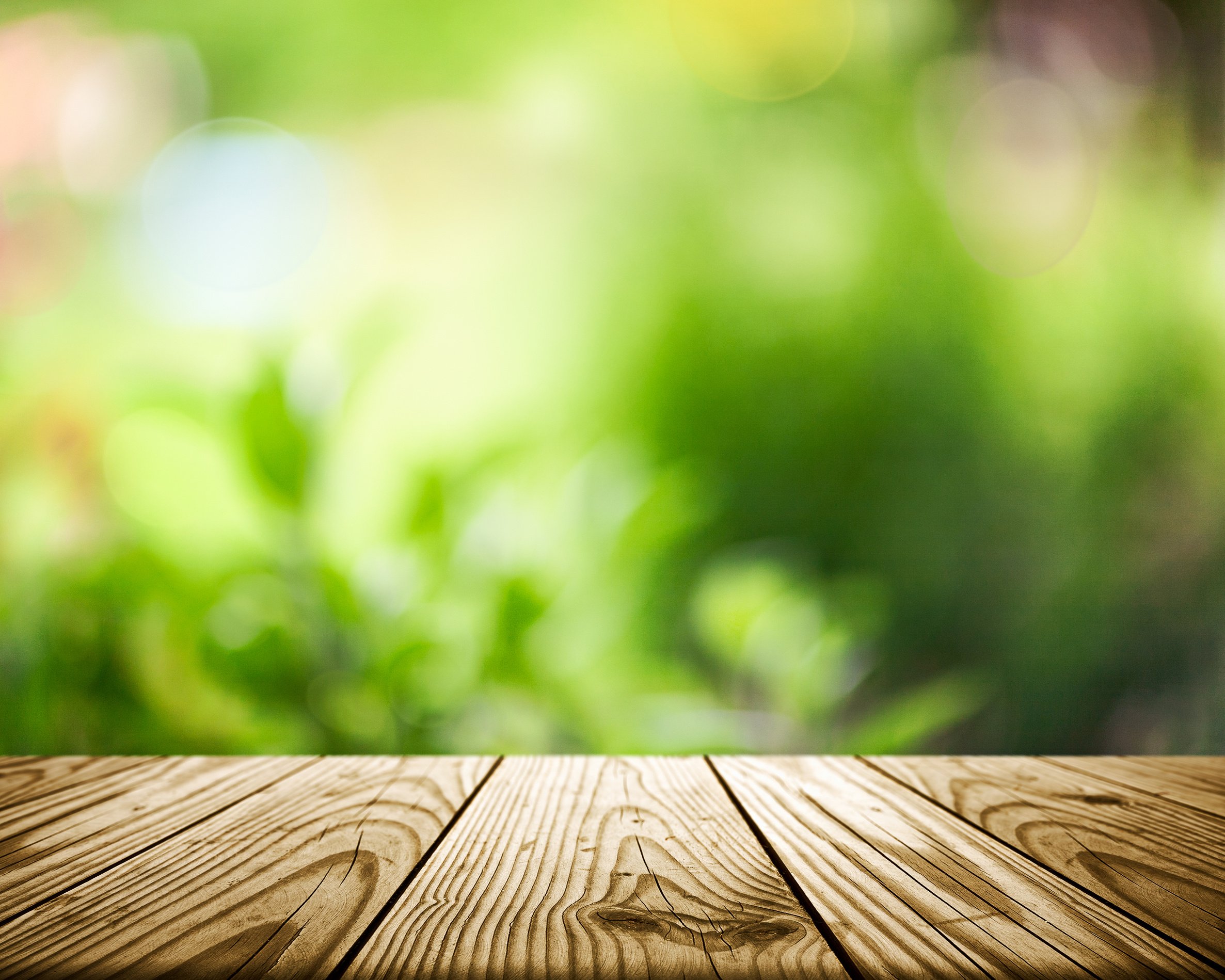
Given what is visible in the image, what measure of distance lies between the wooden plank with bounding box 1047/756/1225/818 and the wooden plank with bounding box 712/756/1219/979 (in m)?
0.24

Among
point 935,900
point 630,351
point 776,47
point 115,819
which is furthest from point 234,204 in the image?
point 935,900

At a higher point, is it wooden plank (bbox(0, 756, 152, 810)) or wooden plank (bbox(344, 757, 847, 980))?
wooden plank (bbox(0, 756, 152, 810))

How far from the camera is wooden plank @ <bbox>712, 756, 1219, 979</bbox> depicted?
0.45 m

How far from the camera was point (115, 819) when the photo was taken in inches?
27.7

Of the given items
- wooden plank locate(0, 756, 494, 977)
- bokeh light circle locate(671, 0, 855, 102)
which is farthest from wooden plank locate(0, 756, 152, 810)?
bokeh light circle locate(671, 0, 855, 102)

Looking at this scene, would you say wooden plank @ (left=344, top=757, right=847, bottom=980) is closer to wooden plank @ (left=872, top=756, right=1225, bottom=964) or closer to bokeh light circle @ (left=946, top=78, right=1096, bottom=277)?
wooden plank @ (left=872, top=756, right=1225, bottom=964)

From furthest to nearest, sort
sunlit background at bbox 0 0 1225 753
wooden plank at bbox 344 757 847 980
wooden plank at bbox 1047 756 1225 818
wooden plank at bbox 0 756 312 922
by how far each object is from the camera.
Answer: sunlit background at bbox 0 0 1225 753
wooden plank at bbox 1047 756 1225 818
wooden plank at bbox 0 756 312 922
wooden plank at bbox 344 757 847 980

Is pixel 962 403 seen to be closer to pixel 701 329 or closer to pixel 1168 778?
pixel 701 329

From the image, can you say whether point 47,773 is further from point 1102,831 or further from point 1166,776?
point 1166,776

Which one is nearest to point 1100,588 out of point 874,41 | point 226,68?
point 874,41

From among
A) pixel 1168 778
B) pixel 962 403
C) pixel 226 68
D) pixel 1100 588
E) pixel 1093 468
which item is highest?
pixel 226 68

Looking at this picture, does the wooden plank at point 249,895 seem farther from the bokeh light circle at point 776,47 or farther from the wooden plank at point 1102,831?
the bokeh light circle at point 776,47

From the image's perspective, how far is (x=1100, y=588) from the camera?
57.1 inches

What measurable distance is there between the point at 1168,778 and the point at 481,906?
2.35ft
